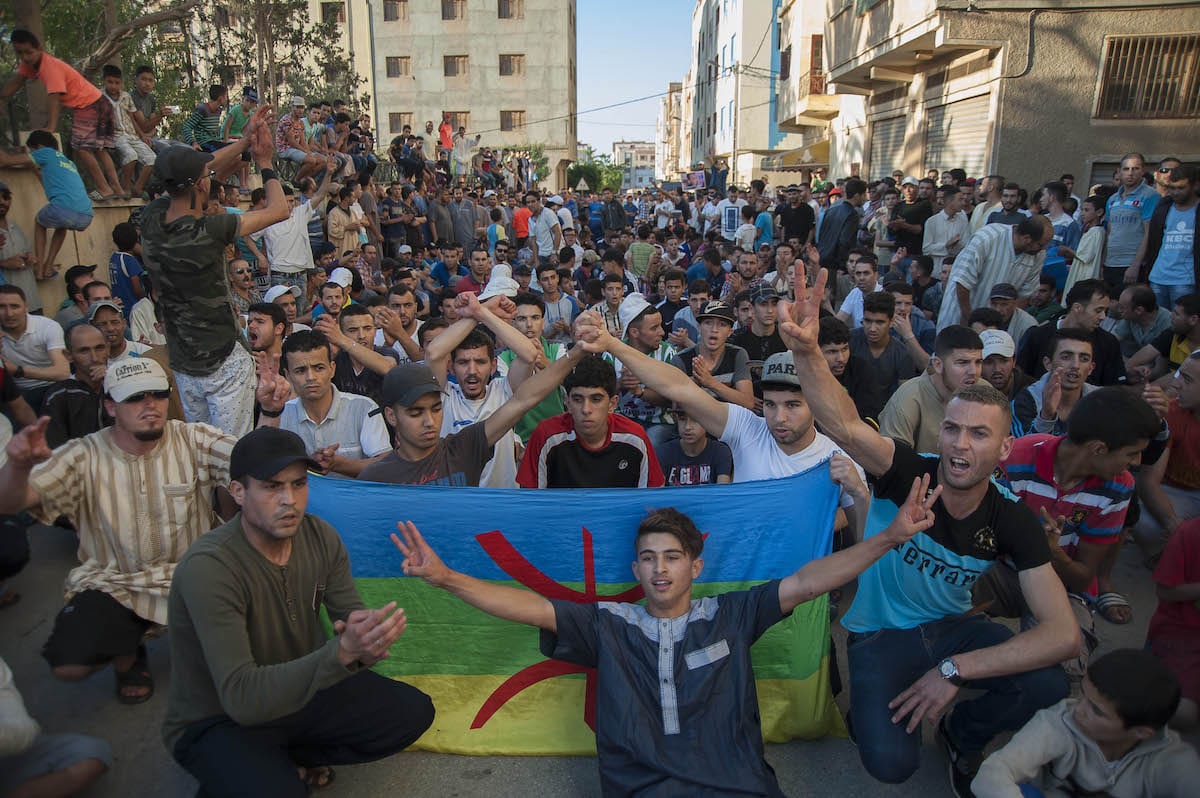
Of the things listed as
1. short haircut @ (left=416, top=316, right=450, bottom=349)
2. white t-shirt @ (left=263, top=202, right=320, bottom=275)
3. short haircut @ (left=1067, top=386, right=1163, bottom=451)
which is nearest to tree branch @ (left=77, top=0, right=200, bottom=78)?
white t-shirt @ (left=263, top=202, right=320, bottom=275)

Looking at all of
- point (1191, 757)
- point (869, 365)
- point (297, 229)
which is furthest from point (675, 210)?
point (1191, 757)

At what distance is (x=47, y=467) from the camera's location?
3.53 m

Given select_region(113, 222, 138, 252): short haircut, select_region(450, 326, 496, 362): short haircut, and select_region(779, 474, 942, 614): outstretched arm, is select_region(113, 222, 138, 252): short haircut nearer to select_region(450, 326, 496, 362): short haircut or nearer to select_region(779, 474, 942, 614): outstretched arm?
select_region(450, 326, 496, 362): short haircut

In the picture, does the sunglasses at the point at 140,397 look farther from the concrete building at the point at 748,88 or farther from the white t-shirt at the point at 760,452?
the concrete building at the point at 748,88

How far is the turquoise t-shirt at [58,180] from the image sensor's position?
26.8ft

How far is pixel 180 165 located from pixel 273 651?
2.72 metres

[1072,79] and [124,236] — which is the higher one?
[1072,79]

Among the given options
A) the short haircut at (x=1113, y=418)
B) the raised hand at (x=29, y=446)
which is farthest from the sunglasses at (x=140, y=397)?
the short haircut at (x=1113, y=418)

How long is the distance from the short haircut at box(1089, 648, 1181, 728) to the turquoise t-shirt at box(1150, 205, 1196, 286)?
6.58 meters

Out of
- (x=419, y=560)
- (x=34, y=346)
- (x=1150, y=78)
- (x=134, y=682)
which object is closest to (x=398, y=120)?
(x=1150, y=78)

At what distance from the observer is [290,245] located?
9.44 metres

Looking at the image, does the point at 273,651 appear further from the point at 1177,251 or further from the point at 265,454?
the point at 1177,251

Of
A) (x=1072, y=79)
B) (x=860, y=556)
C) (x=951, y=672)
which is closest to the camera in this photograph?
(x=860, y=556)

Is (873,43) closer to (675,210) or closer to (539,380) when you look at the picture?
(675,210)
